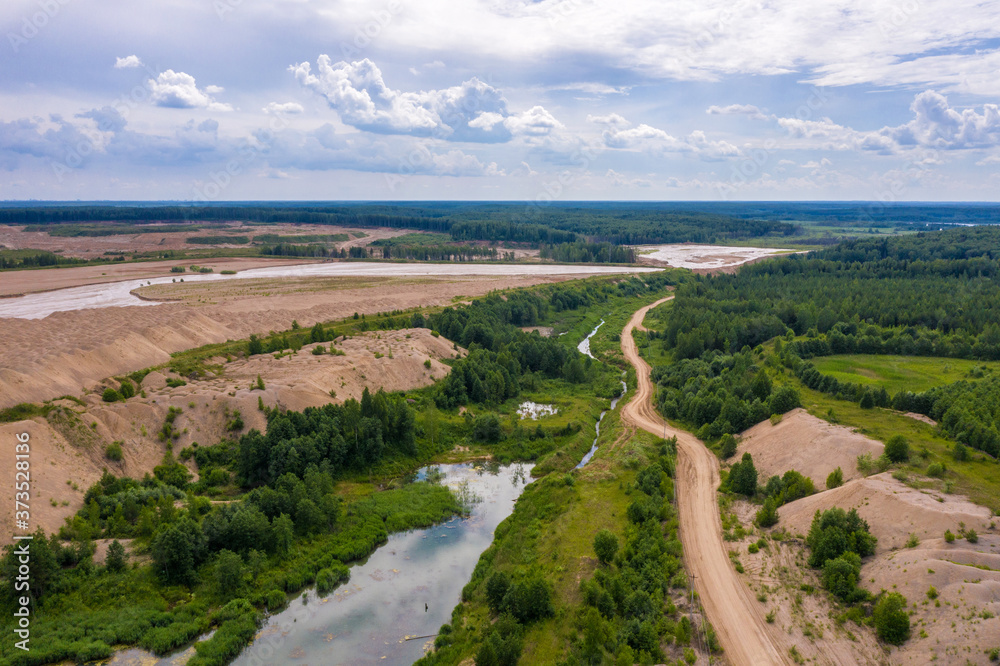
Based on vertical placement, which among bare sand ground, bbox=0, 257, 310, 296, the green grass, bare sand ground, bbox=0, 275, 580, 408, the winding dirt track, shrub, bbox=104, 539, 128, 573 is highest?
bare sand ground, bbox=0, 257, 310, 296

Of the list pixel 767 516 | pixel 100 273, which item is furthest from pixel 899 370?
pixel 100 273

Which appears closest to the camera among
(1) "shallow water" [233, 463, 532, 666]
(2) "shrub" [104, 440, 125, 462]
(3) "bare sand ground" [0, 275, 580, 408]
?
(1) "shallow water" [233, 463, 532, 666]

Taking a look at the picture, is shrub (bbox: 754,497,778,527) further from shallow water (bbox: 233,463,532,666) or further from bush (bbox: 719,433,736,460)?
shallow water (bbox: 233,463,532,666)

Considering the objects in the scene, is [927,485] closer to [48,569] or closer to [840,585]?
[840,585]

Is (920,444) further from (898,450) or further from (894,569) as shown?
(894,569)

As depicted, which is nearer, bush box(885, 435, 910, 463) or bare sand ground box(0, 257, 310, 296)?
bush box(885, 435, 910, 463)

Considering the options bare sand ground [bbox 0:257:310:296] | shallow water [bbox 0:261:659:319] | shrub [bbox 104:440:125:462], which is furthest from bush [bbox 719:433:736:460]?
bare sand ground [bbox 0:257:310:296]

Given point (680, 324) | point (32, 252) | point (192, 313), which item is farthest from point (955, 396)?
point (32, 252)
